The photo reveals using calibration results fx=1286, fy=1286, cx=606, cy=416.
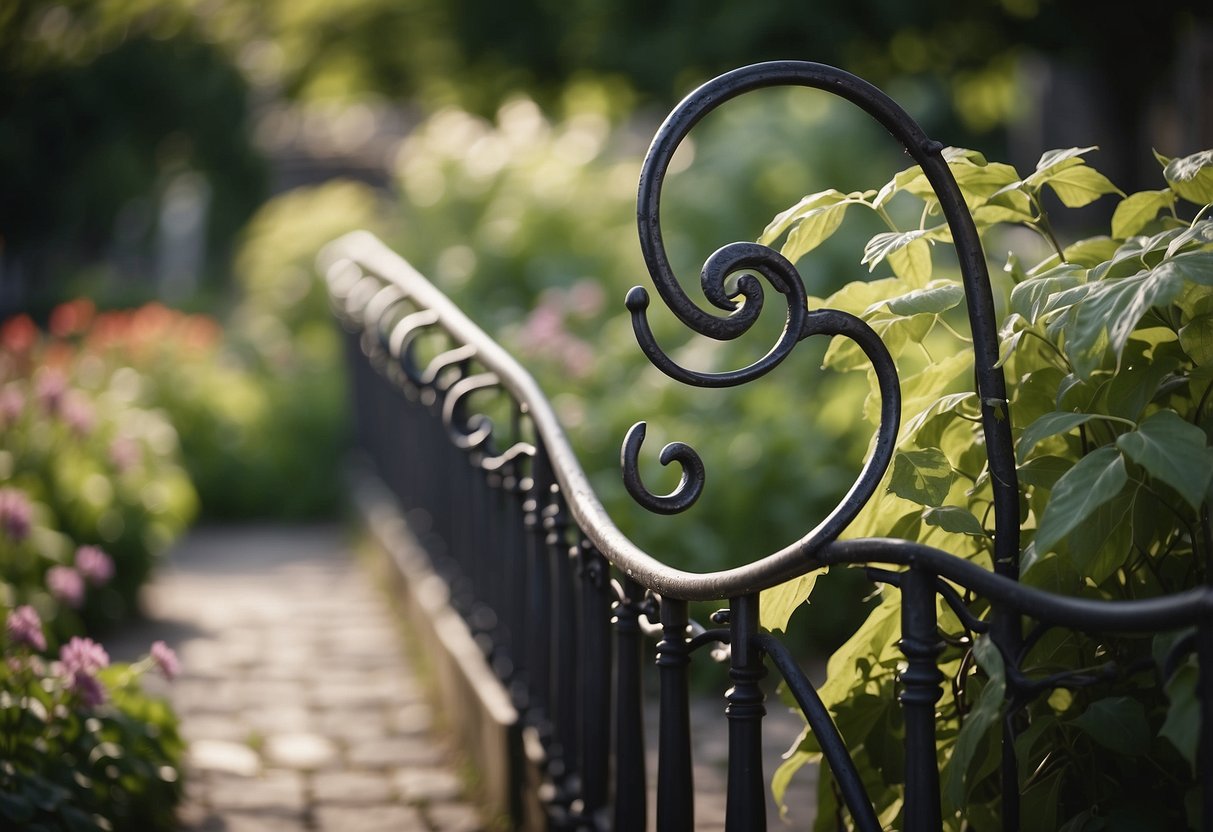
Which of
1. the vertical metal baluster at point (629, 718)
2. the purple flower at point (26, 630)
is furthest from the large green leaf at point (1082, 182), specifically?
the purple flower at point (26, 630)

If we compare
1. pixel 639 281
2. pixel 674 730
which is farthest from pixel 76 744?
pixel 639 281

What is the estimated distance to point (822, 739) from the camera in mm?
1659

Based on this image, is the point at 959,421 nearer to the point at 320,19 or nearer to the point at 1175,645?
the point at 1175,645

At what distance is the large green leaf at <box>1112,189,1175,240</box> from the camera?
1.98 meters

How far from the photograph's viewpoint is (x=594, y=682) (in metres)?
2.53

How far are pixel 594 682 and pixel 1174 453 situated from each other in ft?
Result: 4.42

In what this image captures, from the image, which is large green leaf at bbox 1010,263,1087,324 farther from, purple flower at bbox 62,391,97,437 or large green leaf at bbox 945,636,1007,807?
purple flower at bbox 62,391,97,437

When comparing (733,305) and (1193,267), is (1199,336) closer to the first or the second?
(1193,267)

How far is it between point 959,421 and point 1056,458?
0.21m

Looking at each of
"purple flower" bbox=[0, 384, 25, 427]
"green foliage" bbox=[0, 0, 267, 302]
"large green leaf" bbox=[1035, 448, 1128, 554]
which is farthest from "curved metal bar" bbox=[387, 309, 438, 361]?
"green foliage" bbox=[0, 0, 267, 302]

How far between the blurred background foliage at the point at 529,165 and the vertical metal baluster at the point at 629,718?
1734mm

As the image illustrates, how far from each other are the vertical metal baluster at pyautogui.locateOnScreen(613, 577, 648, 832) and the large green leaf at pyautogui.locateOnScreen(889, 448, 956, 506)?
63 centimetres

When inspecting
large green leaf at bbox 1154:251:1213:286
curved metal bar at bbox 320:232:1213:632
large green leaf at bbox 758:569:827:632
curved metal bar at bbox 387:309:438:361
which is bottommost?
large green leaf at bbox 758:569:827:632

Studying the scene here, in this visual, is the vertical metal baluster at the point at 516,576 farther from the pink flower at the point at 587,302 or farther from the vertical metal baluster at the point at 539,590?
the pink flower at the point at 587,302
